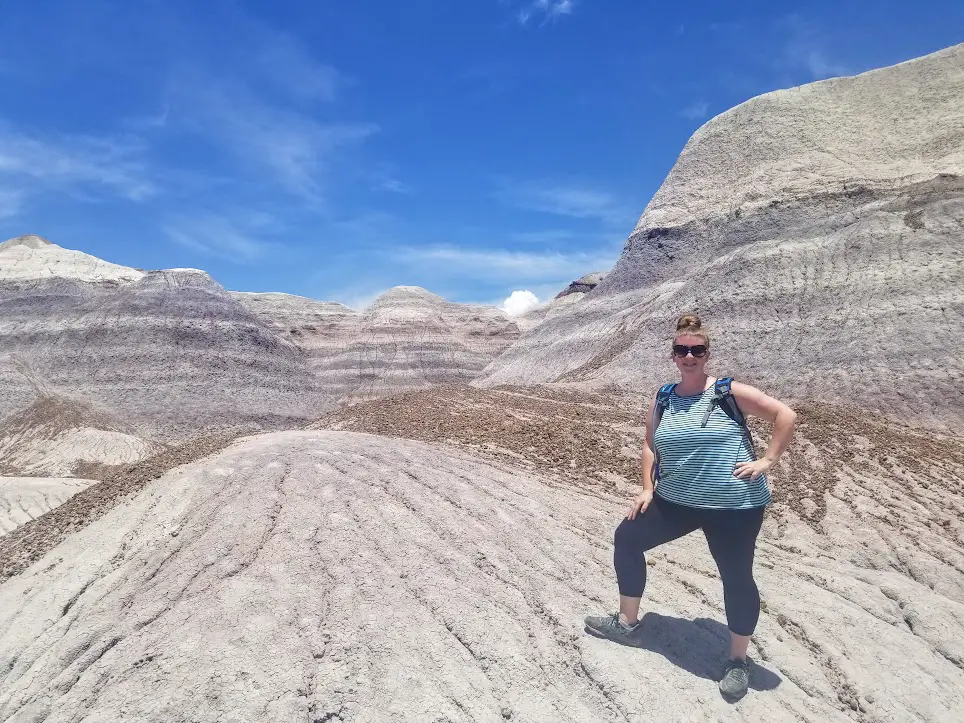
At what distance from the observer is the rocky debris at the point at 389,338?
4303 cm

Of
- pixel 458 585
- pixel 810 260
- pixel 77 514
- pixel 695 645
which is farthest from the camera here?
pixel 810 260

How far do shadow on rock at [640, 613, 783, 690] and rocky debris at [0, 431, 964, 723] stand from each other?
0.01 meters

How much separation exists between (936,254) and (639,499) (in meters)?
17.7

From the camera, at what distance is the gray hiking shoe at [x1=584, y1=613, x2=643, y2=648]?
400cm

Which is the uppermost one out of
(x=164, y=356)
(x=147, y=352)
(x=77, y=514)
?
(x=147, y=352)

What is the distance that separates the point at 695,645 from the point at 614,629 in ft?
1.94

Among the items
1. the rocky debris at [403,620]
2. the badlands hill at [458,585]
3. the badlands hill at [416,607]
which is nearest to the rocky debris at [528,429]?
the badlands hill at [458,585]

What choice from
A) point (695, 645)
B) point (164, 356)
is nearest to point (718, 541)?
point (695, 645)

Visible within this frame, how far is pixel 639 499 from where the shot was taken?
372 centimetres

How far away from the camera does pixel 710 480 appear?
3.49m

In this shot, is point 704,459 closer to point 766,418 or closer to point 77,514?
point 766,418

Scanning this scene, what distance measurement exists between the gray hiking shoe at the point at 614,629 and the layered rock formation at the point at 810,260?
12750 millimetres

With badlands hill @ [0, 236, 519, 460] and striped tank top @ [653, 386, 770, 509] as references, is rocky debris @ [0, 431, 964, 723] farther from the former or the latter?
badlands hill @ [0, 236, 519, 460]

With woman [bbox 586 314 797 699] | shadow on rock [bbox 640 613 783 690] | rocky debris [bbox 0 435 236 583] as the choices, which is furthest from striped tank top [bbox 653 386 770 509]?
rocky debris [bbox 0 435 236 583]
